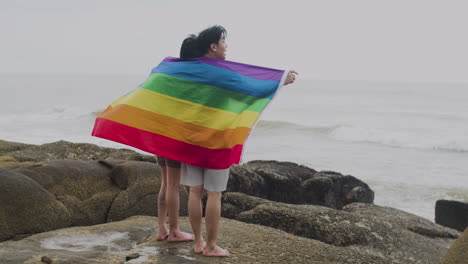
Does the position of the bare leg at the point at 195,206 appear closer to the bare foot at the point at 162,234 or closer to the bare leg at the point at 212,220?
the bare leg at the point at 212,220

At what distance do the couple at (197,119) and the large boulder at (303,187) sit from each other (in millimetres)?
3810

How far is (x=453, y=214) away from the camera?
305 inches

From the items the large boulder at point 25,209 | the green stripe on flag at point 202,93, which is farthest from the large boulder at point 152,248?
the green stripe on flag at point 202,93

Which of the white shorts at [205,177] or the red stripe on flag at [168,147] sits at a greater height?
the red stripe on flag at [168,147]

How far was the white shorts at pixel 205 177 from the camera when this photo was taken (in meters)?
3.65

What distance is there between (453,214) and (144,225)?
528cm

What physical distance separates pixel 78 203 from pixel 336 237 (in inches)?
103

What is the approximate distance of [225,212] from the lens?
5801 millimetres

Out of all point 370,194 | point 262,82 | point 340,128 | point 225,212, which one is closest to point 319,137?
point 340,128

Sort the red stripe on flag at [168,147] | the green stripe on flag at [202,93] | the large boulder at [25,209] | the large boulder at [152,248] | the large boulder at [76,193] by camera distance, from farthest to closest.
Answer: the large boulder at [76,193]
the large boulder at [25,209]
the green stripe on flag at [202,93]
the red stripe on flag at [168,147]
the large boulder at [152,248]

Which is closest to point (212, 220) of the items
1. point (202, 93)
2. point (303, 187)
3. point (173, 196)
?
point (173, 196)

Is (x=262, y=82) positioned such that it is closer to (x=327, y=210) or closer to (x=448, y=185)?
(x=327, y=210)

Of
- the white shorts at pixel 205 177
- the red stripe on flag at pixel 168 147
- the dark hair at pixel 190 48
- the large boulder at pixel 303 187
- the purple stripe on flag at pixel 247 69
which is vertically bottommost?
the large boulder at pixel 303 187

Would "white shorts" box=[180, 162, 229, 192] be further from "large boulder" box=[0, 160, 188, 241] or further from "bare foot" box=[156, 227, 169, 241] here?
"large boulder" box=[0, 160, 188, 241]
